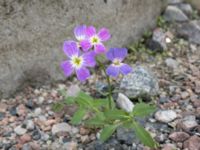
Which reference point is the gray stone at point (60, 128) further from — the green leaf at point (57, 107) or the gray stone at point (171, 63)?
the gray stone at point (171, 63)

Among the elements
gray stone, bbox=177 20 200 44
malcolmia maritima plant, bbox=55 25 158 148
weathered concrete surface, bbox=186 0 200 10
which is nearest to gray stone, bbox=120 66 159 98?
malcolmia maritima plant, bbox=55 25 158 148

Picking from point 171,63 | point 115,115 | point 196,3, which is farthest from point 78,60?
point 196,3

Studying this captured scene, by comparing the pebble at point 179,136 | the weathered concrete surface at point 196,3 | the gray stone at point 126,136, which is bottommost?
the pebble at point 179,136

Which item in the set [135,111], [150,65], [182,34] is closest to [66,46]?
[135,111]

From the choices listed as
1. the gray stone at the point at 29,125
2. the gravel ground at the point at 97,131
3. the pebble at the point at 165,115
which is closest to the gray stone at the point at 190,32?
the gravel ground at the point at 97,131

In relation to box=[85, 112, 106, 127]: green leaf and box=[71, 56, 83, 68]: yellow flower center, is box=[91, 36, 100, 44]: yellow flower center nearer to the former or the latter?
box=[71, 56, 83, 68]: yellow flower center

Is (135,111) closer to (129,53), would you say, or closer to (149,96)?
(149,96)
